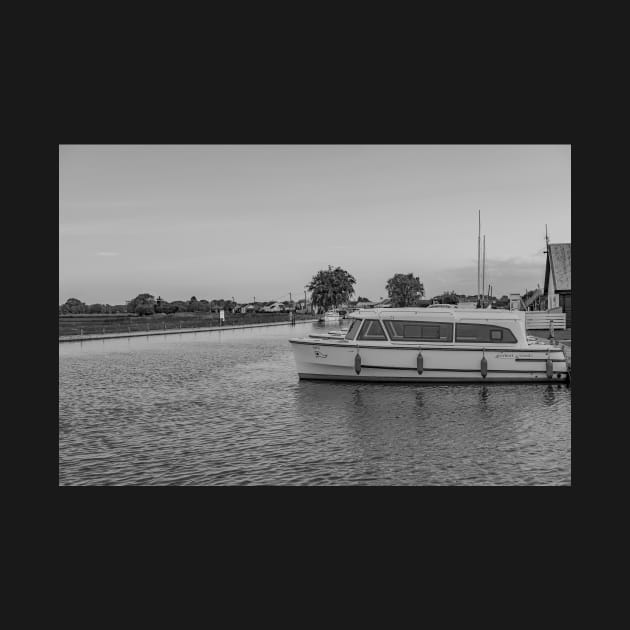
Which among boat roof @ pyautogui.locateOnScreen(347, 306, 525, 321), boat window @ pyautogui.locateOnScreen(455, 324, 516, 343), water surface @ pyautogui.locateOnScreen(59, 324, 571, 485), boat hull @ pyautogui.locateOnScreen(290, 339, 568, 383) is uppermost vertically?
boat roof @ pyautogui.locateOnScreen(347, 306, 525, 321)

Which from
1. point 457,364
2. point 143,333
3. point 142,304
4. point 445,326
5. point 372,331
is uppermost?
point 142,304

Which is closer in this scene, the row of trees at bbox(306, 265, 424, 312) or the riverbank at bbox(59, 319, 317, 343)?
the riverbank at bbox(59, 319, 317, 343)

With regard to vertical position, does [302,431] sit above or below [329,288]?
below

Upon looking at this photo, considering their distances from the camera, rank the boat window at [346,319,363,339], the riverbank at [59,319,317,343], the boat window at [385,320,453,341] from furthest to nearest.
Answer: the riverbank at [59,319,317,343] < the boat window at [346,319,363,339] < the boat window at [385,320,453,341]

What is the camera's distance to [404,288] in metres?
156

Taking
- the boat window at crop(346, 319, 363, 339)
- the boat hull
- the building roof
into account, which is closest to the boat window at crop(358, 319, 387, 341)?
the boat window at crop(346, 319, 363, 339)

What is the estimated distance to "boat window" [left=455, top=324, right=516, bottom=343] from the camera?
2555 cm

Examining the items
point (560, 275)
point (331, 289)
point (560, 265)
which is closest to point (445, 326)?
point (560, 275)

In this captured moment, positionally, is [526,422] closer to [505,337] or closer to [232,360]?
[505,337]

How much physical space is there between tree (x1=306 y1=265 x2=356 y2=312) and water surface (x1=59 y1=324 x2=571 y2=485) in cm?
11056

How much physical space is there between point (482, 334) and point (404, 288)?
132 meters

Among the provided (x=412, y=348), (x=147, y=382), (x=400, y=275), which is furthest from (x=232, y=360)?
(x=400, y=275)

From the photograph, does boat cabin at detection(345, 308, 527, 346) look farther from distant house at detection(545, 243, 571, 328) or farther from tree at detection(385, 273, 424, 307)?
tree at detection(385, 273, 424, 307)

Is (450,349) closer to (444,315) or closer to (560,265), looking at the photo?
(444,315)
